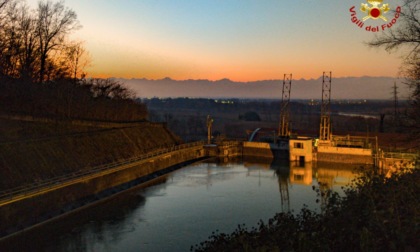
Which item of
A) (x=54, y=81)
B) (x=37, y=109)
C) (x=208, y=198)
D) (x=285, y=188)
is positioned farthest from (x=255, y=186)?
(x=54, y=81)

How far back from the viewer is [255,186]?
139 ft

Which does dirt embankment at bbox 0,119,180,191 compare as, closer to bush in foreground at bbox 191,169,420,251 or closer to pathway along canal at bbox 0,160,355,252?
pathway along canal at bbox 0,160,355,252

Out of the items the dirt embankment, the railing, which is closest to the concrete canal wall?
the railing

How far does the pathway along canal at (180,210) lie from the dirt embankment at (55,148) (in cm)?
472

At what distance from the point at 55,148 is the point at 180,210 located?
13057mm

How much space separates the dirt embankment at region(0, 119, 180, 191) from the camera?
29.5 metres

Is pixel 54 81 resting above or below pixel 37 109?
above

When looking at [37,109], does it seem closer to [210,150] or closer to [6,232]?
[6,232]

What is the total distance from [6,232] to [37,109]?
19.3 m

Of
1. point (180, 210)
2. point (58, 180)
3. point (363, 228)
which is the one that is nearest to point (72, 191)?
point (58, 180)

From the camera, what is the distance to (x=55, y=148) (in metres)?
35.1

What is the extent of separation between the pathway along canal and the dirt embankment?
472 cm

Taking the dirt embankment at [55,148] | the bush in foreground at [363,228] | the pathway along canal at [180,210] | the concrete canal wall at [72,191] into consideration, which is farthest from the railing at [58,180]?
the bush in foreground at [363,228]

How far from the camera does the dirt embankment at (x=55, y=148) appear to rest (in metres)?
29.5
